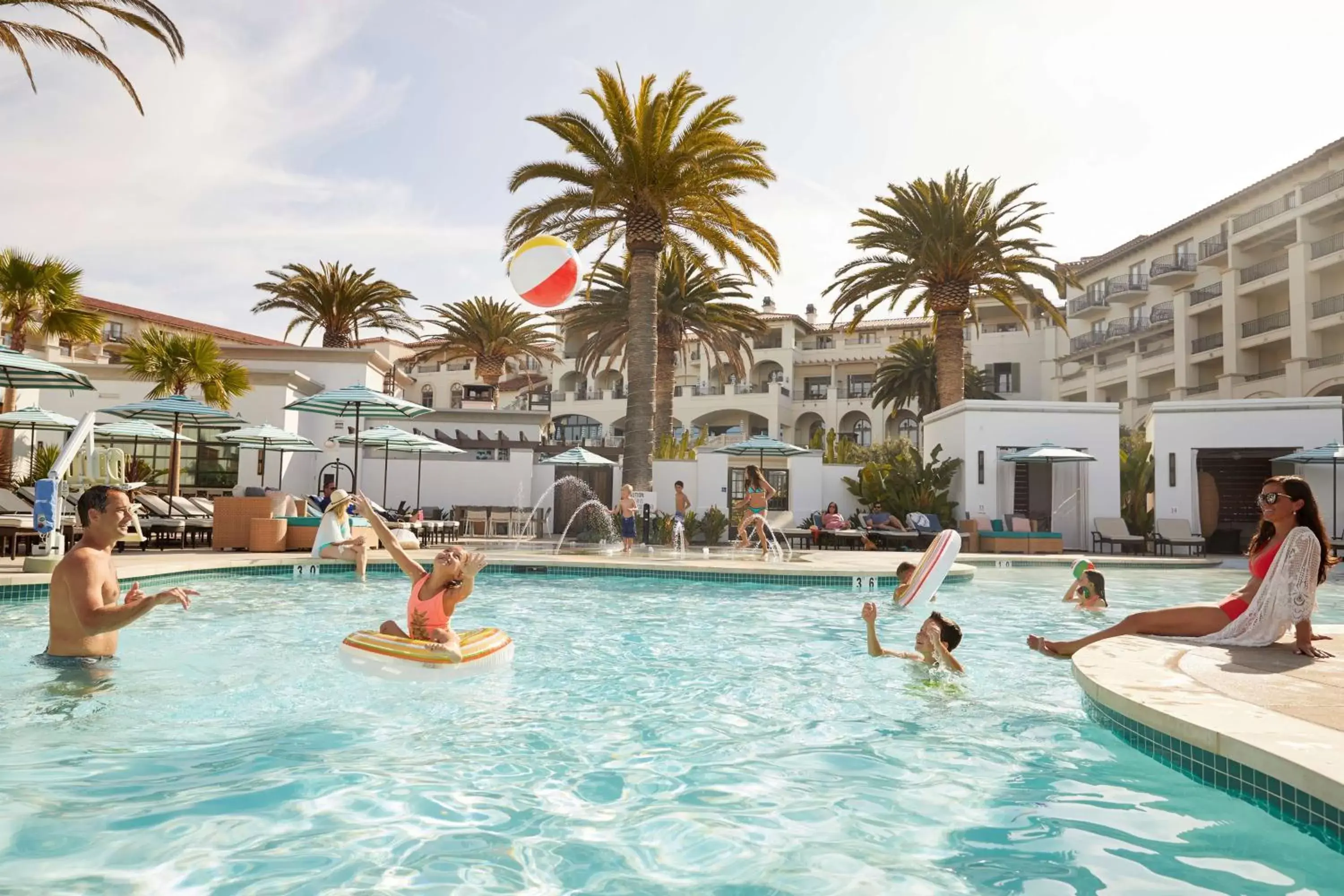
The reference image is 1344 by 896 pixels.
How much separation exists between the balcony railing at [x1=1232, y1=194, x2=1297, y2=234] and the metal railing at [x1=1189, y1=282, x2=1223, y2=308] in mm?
2682

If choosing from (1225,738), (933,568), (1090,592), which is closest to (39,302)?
(933,568)

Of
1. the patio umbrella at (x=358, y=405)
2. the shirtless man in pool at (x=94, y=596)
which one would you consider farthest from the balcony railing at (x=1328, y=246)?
the shirtless man in pool at (x=94, y=596)

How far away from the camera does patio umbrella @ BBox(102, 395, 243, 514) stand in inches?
636

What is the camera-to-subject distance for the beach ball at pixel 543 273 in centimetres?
1278

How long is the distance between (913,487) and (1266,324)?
81.7ft

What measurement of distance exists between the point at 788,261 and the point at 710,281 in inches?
319

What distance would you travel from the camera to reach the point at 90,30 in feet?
48.1

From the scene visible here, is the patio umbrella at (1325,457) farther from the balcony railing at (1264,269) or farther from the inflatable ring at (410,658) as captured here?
the balcony railing at (1264,269)

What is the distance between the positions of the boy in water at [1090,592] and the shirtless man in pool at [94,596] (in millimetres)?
9348

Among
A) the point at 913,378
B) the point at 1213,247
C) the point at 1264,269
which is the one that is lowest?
the point at 913,378

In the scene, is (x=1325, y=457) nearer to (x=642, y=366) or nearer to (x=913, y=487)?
(x=913, y=487)

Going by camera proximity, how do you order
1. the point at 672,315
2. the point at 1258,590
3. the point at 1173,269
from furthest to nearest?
1. the point at 1173,269
2. the point at 672,315
3. the point at 1258,590

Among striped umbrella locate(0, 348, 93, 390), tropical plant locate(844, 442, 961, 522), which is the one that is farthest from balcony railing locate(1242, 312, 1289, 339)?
striped umbrella locate(0, 348, 93, 390)

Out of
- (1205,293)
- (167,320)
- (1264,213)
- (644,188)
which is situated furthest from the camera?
(167,320)
